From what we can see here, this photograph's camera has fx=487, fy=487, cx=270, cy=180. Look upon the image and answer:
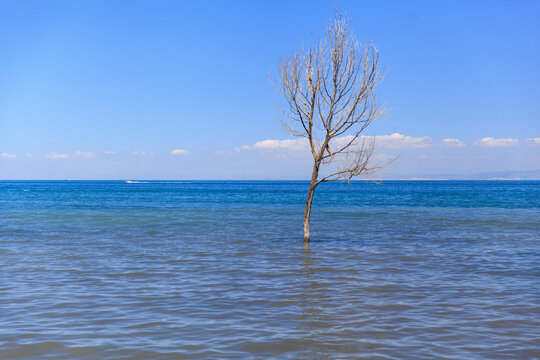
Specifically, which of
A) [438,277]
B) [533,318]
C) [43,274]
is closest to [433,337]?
[533,318]

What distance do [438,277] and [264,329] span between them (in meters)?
6.32

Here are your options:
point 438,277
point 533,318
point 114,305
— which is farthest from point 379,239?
point 114,305

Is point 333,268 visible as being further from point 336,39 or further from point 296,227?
point 296,227

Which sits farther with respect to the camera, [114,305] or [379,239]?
[379,239]

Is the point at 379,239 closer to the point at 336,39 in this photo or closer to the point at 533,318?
the point at 336,39

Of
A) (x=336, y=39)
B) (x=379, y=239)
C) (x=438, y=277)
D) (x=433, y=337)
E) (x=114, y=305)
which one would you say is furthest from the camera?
(x=379, y=239)

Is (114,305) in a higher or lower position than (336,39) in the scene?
lower

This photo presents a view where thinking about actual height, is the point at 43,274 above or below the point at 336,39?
below

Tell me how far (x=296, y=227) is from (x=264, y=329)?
20.6 metres

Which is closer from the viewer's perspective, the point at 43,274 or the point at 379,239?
the point at 43,274

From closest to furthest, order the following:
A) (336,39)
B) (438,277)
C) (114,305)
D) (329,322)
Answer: (329,322) → (114,305) → (438,277) → (336,39)

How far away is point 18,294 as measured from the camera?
1067 cm

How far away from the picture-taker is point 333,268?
14180 mm

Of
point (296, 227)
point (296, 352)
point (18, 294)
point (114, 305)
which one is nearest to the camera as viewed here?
point (296, 352)
